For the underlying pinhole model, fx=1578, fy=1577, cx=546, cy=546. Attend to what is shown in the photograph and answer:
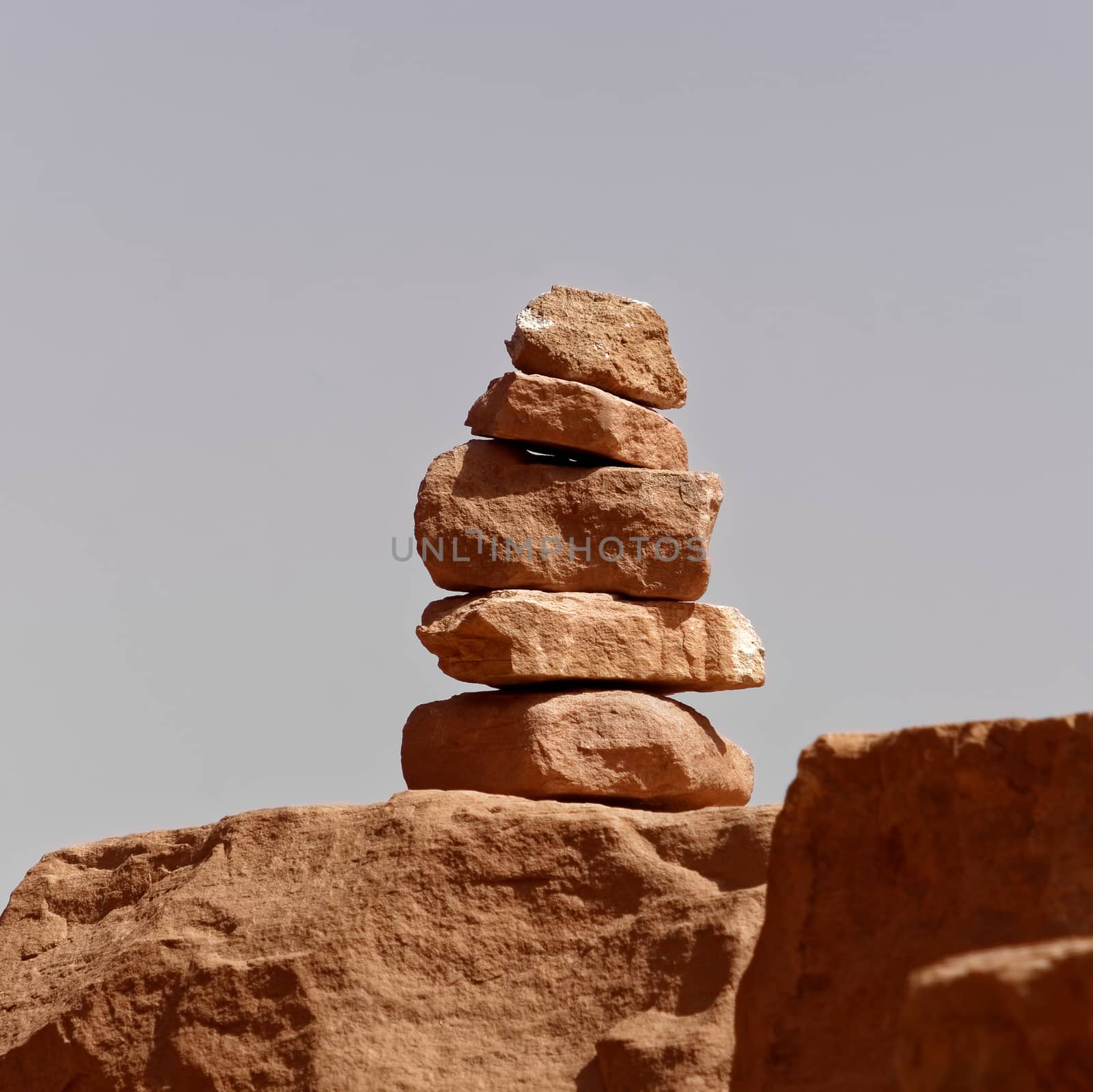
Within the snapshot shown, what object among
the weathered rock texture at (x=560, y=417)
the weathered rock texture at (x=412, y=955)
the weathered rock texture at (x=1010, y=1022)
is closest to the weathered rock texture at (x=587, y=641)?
the weathered rock texture at (x=560, y=417)

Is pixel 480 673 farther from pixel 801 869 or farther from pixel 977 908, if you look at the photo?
pixel 977 908

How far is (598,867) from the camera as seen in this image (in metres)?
5.78

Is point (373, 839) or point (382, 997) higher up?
point (373, 839)

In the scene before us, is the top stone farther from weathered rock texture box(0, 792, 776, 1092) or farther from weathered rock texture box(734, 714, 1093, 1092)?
weathered rock texture box(734, 714, 1093, 1092)

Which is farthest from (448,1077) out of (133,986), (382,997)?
(133,986)

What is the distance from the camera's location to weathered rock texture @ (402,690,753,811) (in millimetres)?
6910

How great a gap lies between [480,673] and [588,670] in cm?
49

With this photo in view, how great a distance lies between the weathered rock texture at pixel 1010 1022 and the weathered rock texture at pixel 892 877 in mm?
1072

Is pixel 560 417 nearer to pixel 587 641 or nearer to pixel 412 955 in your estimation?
pixel 587 641

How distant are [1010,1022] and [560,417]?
536 cm

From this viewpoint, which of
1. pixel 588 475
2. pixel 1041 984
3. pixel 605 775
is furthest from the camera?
pixel 588 475

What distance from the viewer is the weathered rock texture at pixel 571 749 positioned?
22.7 feet

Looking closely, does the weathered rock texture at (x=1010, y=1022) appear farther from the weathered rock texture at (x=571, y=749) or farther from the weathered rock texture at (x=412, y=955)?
the weathered rock texture at (x=571, y=749)

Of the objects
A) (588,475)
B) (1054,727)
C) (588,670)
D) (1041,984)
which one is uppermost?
(588,475)
